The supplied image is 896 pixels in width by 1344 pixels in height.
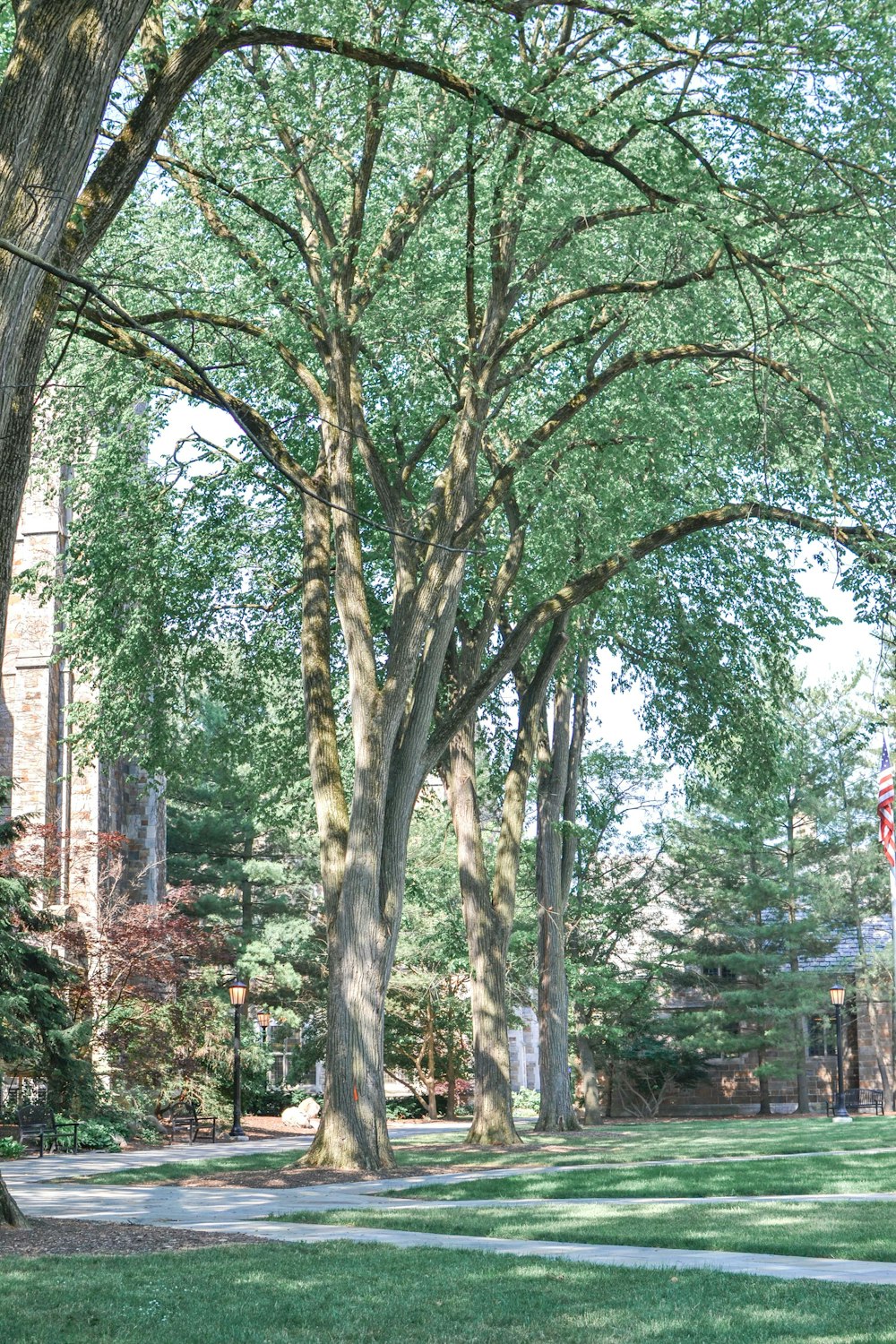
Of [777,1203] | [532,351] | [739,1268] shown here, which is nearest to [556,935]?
[532,351]

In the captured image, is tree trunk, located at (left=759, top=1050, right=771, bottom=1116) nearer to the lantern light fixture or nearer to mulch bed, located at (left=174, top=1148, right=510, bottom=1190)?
the lantern light fixture

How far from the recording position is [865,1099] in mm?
35438

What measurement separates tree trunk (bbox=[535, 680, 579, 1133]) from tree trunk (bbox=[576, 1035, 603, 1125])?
372 inches

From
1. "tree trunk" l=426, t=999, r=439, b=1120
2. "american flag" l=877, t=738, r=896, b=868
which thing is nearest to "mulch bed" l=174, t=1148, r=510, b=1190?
"american flag" l=877, t=738, r=896, b=868

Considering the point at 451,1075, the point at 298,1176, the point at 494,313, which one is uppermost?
the point at 494,313

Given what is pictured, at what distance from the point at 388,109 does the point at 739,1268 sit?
9.89m

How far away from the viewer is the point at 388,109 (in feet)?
40.9

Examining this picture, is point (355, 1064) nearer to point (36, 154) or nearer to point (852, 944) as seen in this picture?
point (36, 154)

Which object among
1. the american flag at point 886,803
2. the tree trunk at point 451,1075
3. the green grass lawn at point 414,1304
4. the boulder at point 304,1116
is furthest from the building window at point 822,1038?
the green grass lawn at point 414,1304

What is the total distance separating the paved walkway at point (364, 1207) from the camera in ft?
24.2

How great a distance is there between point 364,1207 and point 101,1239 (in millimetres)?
2312

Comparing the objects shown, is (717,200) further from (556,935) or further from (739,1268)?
(556,935)

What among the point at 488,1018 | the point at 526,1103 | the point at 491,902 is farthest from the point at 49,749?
the point at 526,1103

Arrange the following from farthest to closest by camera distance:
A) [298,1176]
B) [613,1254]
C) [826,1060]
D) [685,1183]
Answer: [826,1060] < [298,1176] < [685,1183] < [613,1254]
